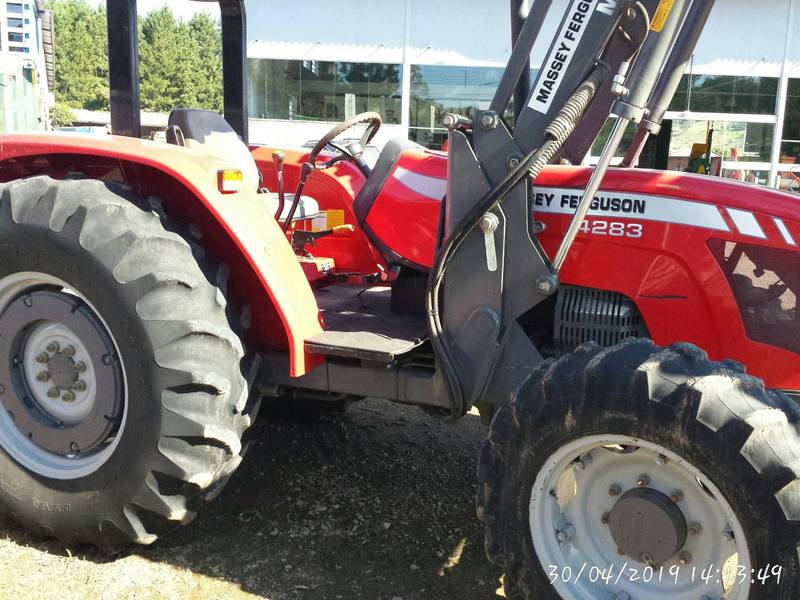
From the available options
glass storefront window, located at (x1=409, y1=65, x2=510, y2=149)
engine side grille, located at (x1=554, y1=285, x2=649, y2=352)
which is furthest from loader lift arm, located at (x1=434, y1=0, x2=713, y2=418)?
glass storefront window, located at (x1=409, y1=65, x2=510, y2=149)

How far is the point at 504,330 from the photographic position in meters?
2.31

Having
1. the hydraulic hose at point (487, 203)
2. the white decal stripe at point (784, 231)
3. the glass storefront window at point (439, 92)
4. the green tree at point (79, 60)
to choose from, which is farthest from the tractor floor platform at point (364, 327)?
the green tree at point (79, 60)

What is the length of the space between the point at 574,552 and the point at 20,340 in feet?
6.23

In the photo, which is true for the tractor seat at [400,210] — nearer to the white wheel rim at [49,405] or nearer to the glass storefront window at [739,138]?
the white wheel rim at [49,405]

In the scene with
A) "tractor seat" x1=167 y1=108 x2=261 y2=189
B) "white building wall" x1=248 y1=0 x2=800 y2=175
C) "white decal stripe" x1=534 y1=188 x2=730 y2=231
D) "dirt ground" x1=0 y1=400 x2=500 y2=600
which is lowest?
"dirt ground" x1=0 y1=400 x2=500 y2=600

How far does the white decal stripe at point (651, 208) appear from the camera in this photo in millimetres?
2201

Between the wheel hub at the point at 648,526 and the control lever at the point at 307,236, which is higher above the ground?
the control lever at the point at 307,236

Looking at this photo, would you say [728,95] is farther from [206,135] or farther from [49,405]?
[49,405]

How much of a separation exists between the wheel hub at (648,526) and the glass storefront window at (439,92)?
1691cm

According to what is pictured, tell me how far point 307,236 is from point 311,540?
1331 mm

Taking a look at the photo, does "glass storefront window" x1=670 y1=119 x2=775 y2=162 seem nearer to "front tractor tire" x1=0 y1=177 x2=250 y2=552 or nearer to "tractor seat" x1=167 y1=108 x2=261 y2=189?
"tractor seat" x1=167 y1=108 x2=261 y2=189

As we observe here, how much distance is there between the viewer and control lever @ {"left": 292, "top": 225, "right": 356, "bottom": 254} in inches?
131

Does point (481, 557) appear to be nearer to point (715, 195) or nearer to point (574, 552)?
point (574, 552)

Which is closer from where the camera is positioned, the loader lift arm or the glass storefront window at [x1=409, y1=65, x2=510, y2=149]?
the loader lift arm
